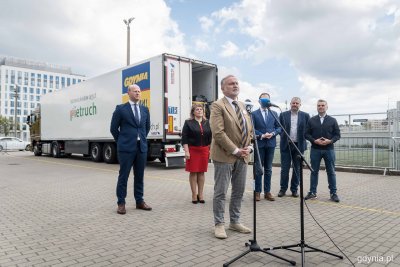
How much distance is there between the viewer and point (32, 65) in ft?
373

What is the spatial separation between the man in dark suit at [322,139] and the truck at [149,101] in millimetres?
5640

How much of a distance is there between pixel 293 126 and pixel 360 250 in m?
3.42

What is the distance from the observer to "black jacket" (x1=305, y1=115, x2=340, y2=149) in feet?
21.5

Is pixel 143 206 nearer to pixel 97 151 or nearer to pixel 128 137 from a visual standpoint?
pixel 128 137

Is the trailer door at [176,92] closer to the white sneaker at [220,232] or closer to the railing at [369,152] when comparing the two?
the railing at [369,152]

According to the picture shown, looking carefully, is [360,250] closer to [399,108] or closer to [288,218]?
[288,218]

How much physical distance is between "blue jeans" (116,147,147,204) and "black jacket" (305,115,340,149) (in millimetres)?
3244

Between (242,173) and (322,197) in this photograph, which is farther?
(322,197)

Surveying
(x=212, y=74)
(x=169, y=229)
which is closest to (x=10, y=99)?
(x=212, y=74)

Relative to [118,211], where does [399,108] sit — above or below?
above

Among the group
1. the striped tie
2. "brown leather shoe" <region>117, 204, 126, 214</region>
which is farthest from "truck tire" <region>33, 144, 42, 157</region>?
the striped tie

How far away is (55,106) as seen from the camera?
61.9 ft

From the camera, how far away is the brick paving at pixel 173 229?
138 inches

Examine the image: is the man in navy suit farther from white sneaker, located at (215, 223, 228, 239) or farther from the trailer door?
the trailer door
